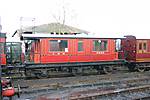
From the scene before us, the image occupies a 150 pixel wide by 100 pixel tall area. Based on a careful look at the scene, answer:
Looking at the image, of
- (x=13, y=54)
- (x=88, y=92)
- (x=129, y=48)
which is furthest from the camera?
(x=129, y=48)

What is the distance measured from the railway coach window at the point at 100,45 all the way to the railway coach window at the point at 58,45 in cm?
244

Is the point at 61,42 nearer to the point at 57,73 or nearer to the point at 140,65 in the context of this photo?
the point at 57,73

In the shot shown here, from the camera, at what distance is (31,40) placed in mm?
19359

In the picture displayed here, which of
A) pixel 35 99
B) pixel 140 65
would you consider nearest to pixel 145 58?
pixel 140 65

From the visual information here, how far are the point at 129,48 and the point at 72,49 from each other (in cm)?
615

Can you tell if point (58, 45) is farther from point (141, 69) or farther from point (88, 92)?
point (141, 69)

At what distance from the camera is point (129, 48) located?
23.2 meters

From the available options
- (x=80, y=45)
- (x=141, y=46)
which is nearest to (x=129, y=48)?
(x=141, y=46)

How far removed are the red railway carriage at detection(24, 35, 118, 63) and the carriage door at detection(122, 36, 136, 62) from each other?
2.06 meters

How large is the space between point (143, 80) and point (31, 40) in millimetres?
8375

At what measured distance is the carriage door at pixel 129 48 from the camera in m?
22.7

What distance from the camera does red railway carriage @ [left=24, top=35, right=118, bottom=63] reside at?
18.8m

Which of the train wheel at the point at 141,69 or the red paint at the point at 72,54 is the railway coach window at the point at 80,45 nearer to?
the red paint at the point at 72,54

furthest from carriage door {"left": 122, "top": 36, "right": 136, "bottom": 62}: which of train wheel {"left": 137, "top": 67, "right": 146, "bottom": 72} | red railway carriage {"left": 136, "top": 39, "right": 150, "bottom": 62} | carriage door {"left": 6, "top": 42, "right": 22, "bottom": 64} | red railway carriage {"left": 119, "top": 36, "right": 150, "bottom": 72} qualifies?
carriage door {"left": 6, "top": 42, "right": 22, "bottom": 64}
